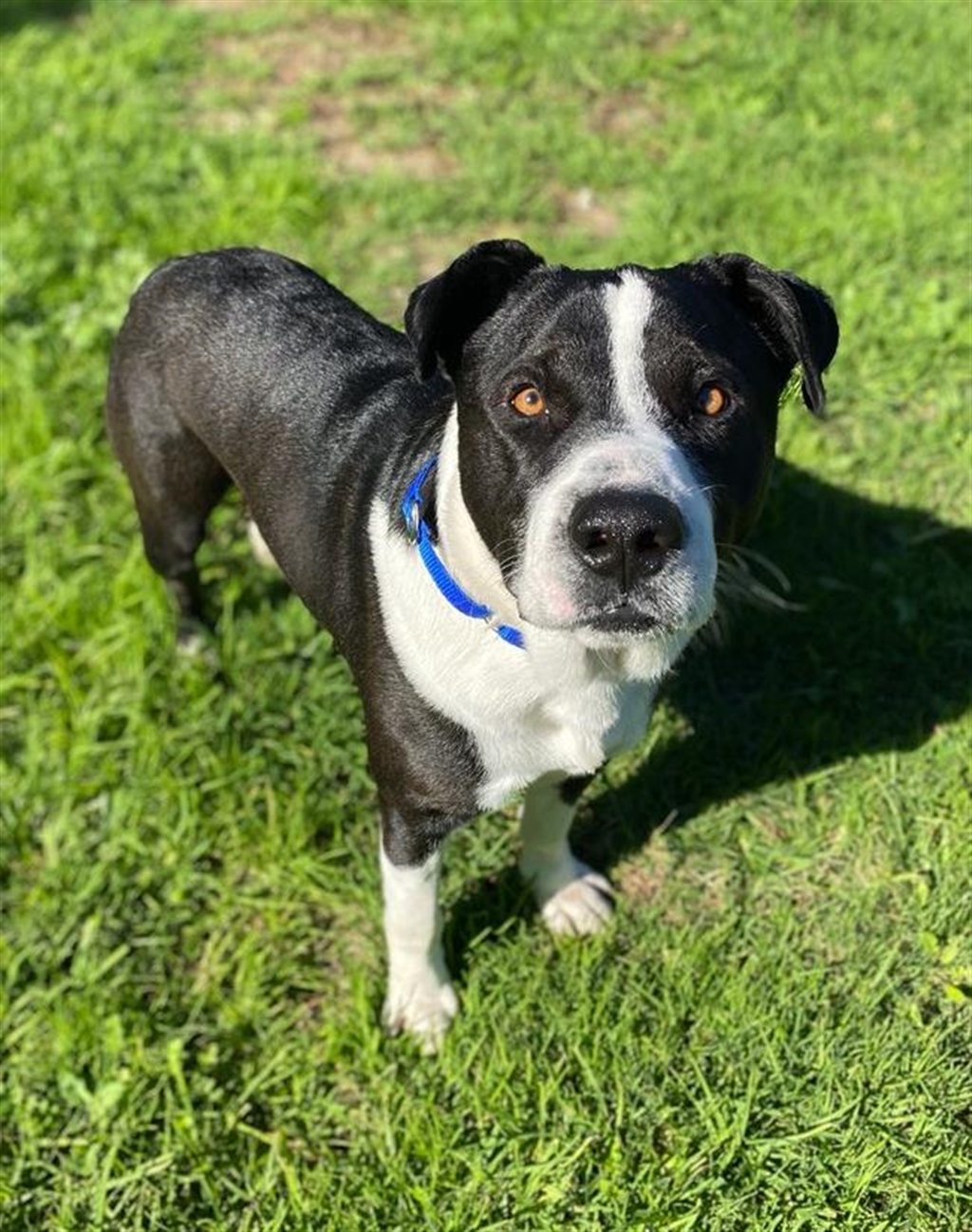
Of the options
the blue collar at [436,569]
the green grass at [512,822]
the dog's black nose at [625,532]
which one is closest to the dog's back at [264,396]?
the blue collar at [436,569]

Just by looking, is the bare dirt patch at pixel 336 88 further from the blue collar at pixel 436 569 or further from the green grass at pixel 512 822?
the blue collar at pixel 436 569

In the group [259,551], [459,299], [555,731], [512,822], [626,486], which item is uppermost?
[459,299]

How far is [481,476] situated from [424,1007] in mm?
1484

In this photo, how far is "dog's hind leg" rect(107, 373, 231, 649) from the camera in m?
3.48

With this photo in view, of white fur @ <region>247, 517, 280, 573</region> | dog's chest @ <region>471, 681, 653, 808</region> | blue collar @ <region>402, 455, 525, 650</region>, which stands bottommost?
white fur @ <region>247, 517, 280, 573</region>

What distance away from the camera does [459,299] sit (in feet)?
8.04

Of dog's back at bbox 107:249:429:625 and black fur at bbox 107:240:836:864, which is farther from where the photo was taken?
dog's back at bbox 107:249:429:625

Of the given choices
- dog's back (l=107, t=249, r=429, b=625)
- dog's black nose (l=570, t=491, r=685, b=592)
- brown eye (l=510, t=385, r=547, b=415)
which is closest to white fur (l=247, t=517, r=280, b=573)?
dog's back (l=107, t=249, r=429, b=625)

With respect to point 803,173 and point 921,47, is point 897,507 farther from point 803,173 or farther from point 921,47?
point 921,47

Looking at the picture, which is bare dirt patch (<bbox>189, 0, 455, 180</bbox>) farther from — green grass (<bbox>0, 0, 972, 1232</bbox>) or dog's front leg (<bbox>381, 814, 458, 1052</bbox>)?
dog's front leg (<bbox>381, 814, 458, 1052</bbox>)

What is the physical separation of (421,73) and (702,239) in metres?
2.16

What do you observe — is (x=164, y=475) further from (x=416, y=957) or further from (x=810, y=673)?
(x=810, y=673)

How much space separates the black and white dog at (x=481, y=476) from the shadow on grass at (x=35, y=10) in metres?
4.49

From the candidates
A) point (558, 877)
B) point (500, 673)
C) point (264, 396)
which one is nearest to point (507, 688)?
point (500, 673)
